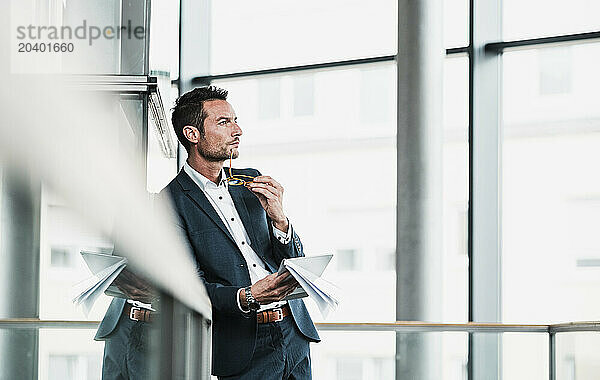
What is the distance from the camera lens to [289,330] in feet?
8.20

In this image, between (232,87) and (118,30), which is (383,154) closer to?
(232,87)

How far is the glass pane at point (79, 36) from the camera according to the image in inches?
18.7

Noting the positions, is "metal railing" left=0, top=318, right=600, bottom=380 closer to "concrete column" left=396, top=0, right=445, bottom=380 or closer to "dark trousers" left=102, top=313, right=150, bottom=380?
"concrete column" left=396, top=0, right=445, bottom=380

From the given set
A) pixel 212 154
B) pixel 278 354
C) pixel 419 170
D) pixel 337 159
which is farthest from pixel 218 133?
pixel 337 159

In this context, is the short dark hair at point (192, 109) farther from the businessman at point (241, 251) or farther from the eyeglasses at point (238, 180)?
the eyeglasses at point (238, 180)

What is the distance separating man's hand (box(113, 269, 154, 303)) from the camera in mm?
504

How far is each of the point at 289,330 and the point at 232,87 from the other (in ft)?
12.1

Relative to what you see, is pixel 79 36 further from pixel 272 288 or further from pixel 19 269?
pixel 272 288

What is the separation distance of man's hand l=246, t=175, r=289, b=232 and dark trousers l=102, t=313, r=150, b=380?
1878mm

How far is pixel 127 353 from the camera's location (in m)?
0.54
